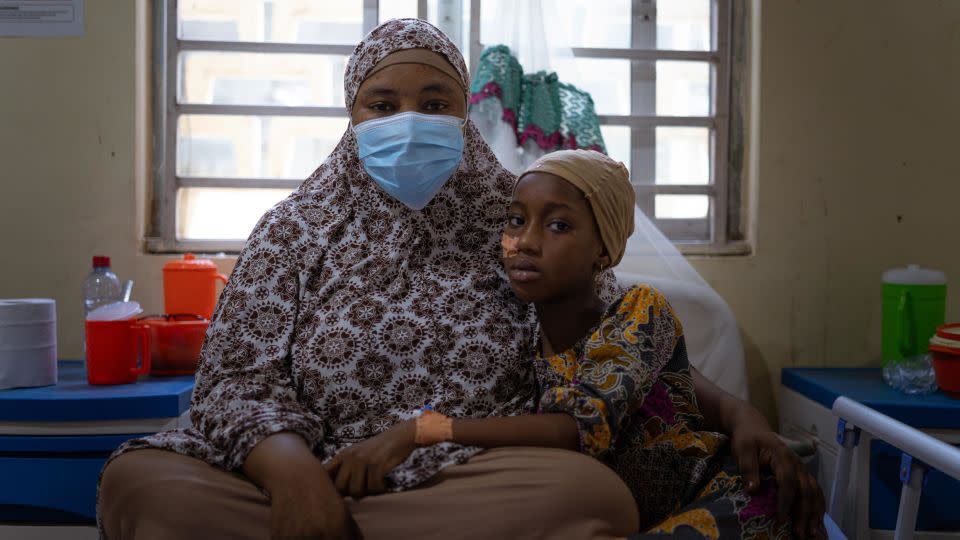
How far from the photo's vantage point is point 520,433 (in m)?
1.32

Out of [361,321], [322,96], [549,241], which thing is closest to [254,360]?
[361,321]

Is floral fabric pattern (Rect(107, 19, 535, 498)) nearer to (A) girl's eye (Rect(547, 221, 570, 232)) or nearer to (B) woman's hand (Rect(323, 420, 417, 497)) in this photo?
(B) woman's hand (Rect(323, 420, 417, 497))

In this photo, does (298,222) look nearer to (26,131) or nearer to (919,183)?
(26,131)

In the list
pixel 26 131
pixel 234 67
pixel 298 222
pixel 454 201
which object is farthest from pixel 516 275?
pixel 26 131

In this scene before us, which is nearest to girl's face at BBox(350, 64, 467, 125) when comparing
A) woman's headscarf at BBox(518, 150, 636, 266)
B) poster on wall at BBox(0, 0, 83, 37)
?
woman's headscarf at BBox(518, 150, 636, 266)

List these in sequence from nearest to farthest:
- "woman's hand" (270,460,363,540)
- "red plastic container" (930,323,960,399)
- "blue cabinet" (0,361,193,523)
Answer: "woman's hand" (270,460,363,540) < "blue cabinet" (0,361,193,523) < "red plastic container" (930,323,960,399)

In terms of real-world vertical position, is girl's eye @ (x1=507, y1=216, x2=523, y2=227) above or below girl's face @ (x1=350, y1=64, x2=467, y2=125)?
below

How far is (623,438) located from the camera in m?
1.46

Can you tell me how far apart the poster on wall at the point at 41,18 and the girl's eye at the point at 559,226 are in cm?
186

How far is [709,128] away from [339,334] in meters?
1.79

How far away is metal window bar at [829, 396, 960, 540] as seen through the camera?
4.18 feet

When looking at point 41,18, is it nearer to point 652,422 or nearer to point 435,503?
point 435,503

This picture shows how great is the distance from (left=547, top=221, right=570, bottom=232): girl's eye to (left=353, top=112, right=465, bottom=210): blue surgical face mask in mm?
313

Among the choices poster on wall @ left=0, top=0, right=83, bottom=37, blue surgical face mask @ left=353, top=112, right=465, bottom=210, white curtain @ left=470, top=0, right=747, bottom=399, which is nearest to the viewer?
blue surgical face mask @ left=353, top=112, right=465, bottom=210
